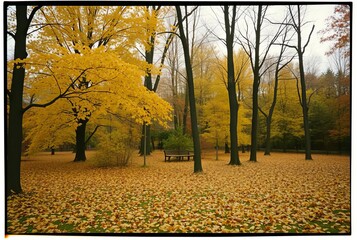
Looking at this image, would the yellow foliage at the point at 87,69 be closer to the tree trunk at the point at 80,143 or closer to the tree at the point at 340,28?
the tree trunk at the point at 80,143

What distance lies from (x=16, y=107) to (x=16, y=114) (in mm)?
145

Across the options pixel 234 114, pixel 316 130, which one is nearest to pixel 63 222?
pixel 234 114

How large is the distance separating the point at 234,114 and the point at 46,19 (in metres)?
7.47

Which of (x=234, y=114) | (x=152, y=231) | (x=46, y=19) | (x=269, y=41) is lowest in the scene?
(x=152, y=231)

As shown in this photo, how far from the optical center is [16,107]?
4.52 m

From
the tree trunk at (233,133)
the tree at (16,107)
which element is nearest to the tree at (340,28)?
the tree trunk at (233,133)

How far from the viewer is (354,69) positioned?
162 inches

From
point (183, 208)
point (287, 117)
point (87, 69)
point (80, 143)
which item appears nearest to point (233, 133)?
point (183, 208)

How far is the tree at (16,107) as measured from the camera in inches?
173

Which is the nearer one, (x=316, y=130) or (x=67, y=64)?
(x=67, y=64)

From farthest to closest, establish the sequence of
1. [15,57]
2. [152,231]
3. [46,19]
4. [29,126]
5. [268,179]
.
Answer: [29,126] < [268,179] < [46,19] < [15,57] < [152,231]

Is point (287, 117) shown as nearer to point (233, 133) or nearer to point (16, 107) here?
point (233, 133)

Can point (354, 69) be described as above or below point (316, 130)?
above

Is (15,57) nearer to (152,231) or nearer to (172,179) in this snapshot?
(152,231)
